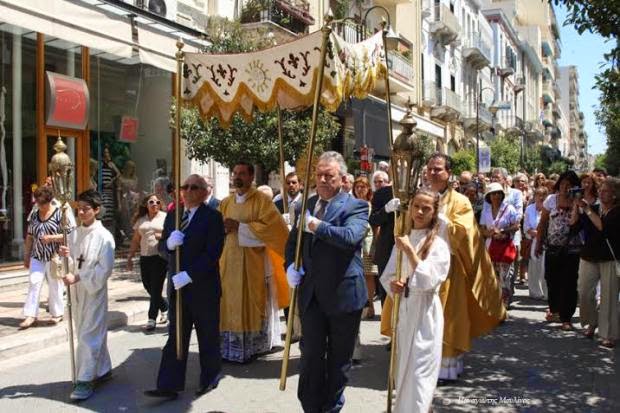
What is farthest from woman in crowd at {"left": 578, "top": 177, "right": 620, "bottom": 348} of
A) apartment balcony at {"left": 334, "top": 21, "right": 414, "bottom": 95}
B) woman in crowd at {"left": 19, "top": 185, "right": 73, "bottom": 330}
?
apartment balcony at {"left": 334, "top": 21, "right": 414, "bottom": 95}

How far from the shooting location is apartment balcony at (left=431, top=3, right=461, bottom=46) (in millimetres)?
33562

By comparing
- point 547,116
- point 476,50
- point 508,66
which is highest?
point 547,116

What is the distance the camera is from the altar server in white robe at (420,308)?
412 centimetres

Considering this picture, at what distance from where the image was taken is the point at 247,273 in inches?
248

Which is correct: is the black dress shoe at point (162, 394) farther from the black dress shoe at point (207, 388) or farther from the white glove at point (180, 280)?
the white glove at point (180, 280)

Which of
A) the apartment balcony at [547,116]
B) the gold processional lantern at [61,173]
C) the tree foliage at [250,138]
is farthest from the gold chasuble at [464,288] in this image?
the apartment balcony at [547,116]

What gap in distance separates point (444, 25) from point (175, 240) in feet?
102

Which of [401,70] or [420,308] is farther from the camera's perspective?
[401,70]

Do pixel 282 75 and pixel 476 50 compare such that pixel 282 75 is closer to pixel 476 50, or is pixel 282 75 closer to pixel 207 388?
pixel 207 388

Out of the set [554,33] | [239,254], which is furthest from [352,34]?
[554,33]

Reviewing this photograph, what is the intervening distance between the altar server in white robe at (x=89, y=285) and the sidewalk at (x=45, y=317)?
69.7 inches

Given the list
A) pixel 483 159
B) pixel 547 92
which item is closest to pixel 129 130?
pixel 483 159

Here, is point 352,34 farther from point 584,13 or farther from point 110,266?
point 110,266

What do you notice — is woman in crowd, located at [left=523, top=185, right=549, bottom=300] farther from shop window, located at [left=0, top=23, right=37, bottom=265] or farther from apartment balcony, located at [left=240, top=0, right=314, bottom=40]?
shop window, located at [left=0, top=23, right=37, bottom=265]
